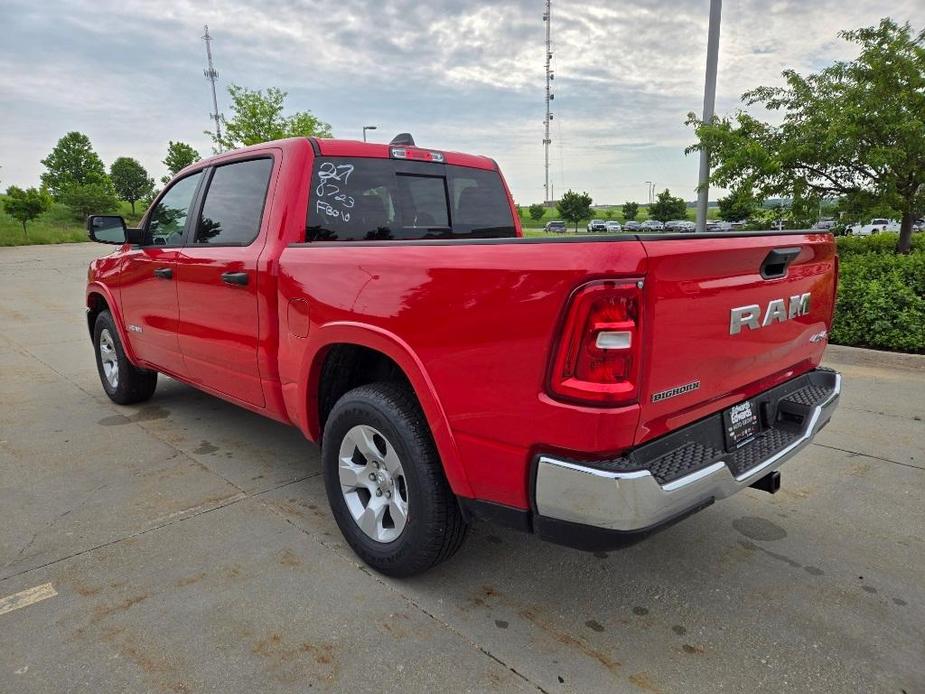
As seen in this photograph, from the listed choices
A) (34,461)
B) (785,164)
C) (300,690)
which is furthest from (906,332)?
(34,461)

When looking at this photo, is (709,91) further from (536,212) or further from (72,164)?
(72,164)

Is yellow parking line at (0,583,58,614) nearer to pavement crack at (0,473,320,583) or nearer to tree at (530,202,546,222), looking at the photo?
pavement crack at (0,473,320,583)

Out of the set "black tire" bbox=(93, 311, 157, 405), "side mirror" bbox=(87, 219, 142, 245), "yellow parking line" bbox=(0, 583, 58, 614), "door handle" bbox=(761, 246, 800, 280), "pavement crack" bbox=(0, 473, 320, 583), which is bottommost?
"pavement crack" bbox=(0, 473, 320, 583)

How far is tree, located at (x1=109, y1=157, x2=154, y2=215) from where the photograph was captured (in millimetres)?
82375

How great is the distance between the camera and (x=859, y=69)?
8.57m

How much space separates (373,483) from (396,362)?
0.61 m

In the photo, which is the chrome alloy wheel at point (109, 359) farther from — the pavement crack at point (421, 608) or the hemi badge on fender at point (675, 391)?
the hemi badge on fender at point (675, 391)

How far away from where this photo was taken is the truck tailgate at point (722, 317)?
1.90m

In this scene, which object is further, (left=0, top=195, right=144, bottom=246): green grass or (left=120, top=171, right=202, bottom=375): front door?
(left=0, top=195, right=144, bottom=246): green grass

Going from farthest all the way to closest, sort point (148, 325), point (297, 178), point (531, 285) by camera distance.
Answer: point (148, 325) < point (297, 178) < point (531, 285)

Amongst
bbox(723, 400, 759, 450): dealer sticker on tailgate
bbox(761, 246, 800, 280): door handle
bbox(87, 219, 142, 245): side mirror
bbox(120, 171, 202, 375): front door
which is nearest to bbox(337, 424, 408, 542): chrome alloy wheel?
bbox(723, 400, 759, 450): dealer sticker on tailgate

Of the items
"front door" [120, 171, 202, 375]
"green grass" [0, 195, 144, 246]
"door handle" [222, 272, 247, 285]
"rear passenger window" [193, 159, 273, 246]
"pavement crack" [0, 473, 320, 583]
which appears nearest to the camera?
"pavement crack" [0, 473, 320, 583]

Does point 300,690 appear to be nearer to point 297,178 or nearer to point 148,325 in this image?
point 297,178

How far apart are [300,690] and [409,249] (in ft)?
5.09
